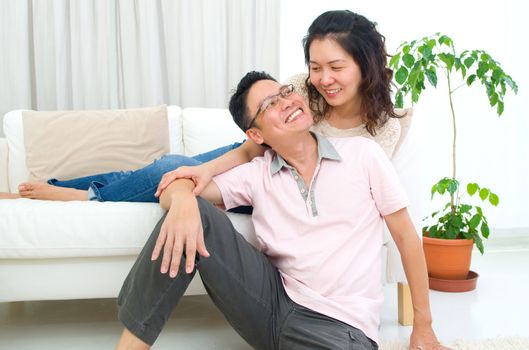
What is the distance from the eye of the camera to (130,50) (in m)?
2.75

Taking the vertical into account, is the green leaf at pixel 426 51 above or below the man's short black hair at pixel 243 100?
above

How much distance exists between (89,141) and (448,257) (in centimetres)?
164

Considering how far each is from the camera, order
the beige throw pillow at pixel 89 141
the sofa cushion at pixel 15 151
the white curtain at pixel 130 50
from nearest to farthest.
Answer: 1. the beige throw pillow at pixel 89 141
2. the sofa cushion at pixel 15 151
3. the white curtain at pixel 130 50

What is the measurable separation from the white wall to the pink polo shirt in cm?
174

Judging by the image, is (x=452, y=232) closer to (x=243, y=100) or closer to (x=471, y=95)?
(x=471, y=95)

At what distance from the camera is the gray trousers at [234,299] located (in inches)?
47.5

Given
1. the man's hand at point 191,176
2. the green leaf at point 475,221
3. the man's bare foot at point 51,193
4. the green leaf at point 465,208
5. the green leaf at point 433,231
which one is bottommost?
the green leaf at point 433,231

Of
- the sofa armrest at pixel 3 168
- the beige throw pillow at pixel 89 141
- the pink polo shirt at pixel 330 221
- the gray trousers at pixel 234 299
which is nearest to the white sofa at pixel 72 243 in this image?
the pink polo shirt at pixel 330 221

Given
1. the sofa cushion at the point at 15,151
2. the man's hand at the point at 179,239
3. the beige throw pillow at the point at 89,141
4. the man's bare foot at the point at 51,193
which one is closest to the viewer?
the man's hand at the point at 179,239

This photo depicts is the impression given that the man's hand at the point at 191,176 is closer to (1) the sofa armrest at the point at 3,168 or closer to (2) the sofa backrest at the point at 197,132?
(2) the sofa backrest at the point at 197,132

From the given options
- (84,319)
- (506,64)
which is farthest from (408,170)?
(506,64)

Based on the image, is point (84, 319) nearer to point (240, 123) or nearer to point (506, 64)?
point (240, 123)

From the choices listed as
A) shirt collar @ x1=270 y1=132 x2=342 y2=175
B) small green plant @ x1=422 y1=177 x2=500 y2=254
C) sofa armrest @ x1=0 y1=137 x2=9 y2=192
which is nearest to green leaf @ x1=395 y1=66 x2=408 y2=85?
small green plant @ x1=422 y1=177 x2=500 y2=254

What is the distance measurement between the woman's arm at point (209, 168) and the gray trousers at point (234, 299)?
0.42 ft
